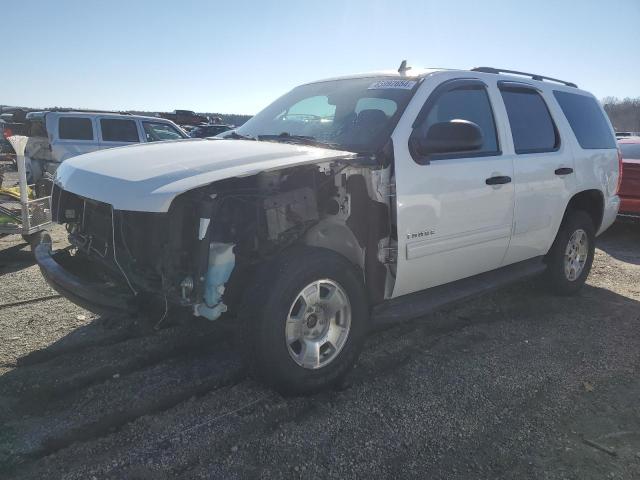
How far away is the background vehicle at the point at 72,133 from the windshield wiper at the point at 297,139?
24.8 feet

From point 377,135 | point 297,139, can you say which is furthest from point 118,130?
Answer: point 377,135

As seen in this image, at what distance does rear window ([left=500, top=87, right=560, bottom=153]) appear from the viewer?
4191mm

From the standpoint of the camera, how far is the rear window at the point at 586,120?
4.89 m

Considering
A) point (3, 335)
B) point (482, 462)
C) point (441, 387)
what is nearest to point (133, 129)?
point (3, 335)

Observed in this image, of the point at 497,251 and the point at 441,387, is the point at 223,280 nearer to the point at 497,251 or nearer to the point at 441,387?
the point at 441,387

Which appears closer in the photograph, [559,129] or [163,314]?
[163,314]

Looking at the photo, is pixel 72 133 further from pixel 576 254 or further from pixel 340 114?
pixel 576 254

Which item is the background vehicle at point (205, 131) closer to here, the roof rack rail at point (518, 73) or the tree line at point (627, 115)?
the roof rack rail at point (518, 73)

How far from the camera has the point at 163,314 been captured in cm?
281

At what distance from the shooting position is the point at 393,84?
3.68 meters

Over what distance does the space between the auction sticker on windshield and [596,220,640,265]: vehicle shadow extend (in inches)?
197

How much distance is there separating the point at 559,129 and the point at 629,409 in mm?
2620

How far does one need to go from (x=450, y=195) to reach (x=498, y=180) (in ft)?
1.94

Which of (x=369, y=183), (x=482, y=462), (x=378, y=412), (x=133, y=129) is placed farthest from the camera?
(x=133, y=129)
